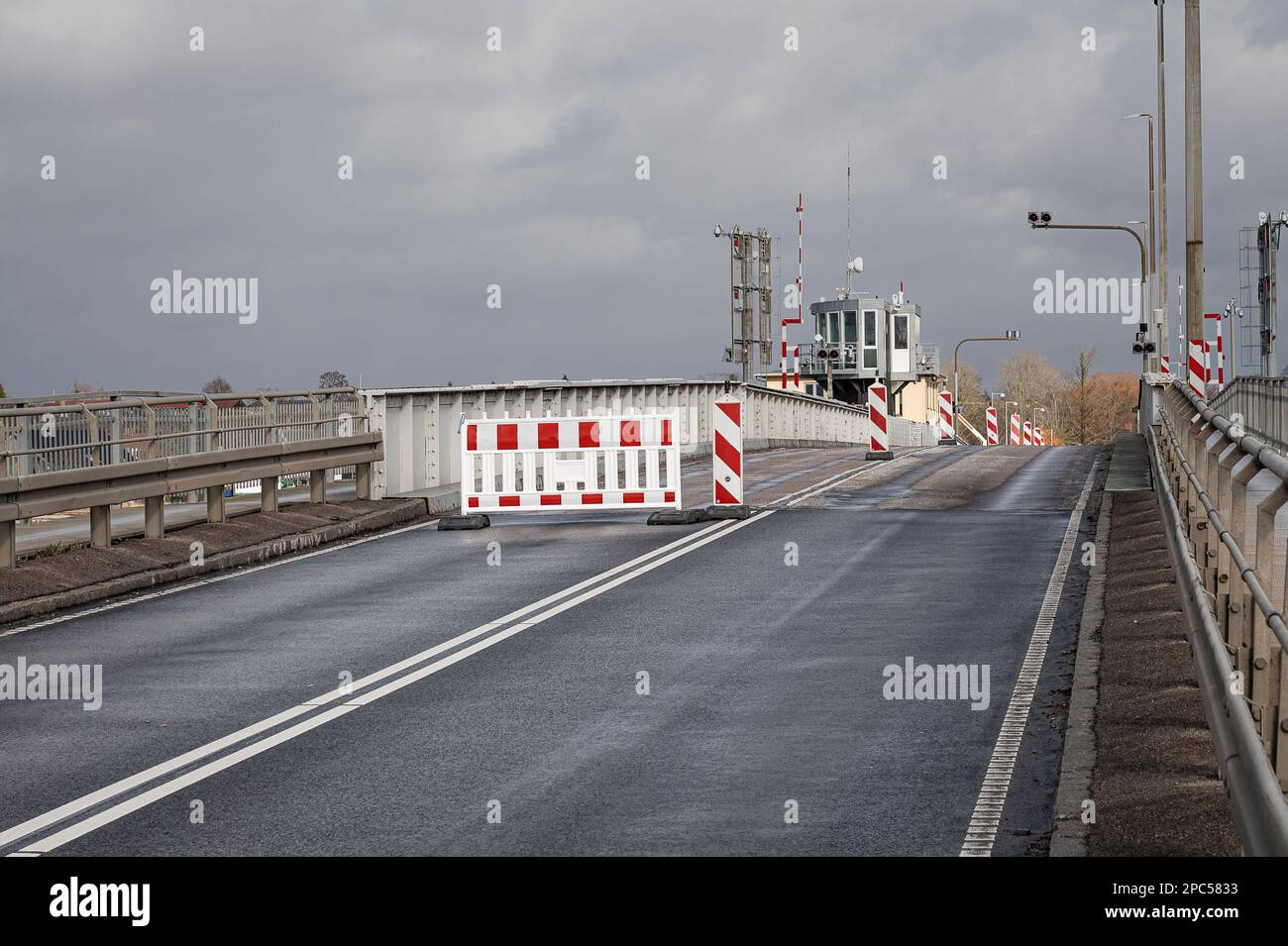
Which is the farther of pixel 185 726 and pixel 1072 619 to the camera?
pixel 1072 619

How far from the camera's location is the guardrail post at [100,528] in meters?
15.2

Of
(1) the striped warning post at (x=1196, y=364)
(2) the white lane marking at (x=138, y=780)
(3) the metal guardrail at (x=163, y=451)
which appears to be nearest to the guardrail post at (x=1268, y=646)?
(2) the white lane marking at (x=138, y=780)

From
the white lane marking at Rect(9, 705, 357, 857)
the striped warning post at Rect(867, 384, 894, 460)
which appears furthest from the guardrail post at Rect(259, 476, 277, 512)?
the striped warning post at Rect(867, 384, 894, 460)

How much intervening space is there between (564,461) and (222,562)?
4.76m

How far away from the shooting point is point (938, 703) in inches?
351

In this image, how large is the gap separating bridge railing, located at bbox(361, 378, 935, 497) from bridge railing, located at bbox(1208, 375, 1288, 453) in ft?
24.8

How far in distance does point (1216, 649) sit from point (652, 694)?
11.2ft

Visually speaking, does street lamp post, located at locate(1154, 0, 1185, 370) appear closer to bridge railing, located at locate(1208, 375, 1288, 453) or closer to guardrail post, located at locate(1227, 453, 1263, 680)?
bridge railing, located at locate(1208, 375, 1288, 453)

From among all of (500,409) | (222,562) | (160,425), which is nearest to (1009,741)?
(222,562)

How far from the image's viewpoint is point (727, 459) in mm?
19984

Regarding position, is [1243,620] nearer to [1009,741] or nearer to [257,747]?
[1009,741]

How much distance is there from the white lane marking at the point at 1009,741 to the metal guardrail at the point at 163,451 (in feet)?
27.5
